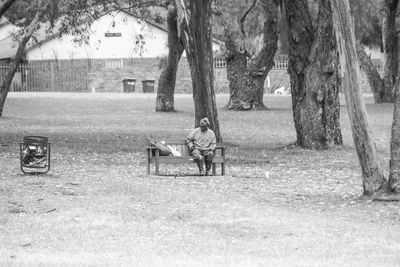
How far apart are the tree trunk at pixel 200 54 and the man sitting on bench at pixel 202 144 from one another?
5.59 meters

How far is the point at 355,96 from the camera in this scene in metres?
14.8

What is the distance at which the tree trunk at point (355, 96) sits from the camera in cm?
1468

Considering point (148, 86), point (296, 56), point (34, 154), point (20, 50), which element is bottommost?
point (34, 154)

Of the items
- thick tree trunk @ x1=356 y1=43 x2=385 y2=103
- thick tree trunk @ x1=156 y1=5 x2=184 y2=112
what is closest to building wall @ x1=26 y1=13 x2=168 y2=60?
thick tree trunk @ x1=356 y1=43 x2=385 y2=103

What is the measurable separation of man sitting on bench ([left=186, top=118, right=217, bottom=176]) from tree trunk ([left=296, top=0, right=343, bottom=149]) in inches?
268

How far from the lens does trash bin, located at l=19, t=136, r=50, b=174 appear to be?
17.4 metres

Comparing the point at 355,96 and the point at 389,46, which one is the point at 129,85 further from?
the point at 355,96

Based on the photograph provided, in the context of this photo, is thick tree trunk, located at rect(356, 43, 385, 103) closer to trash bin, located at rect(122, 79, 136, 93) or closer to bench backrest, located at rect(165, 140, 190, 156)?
trash bin, located at rect(122, 79, 136, 93)

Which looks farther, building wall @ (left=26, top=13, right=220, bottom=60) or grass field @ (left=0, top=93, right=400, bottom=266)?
building wall @ (left=26, top=13, right=220, bottom=60)

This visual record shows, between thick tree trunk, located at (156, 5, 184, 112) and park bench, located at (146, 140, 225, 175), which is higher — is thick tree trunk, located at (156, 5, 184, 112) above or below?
above

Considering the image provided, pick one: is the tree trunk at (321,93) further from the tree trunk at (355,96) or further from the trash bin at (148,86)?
the trash bin at (148,86)

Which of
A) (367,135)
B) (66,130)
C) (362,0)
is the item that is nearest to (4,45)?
(362,0)

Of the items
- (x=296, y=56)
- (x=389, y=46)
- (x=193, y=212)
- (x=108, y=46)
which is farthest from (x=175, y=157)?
(x=108, y=46)

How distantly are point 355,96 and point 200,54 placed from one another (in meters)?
9.16
